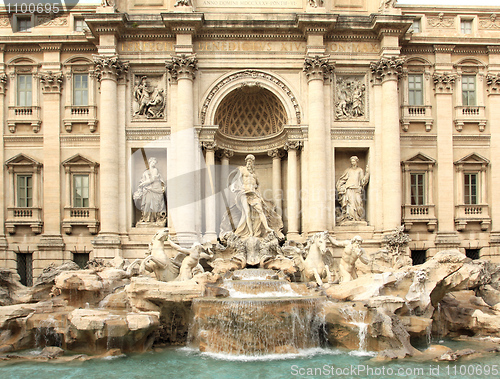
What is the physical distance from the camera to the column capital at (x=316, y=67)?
21219mm

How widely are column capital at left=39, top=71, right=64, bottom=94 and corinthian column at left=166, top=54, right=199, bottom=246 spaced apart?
17.5ft

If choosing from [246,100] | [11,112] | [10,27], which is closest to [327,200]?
[246,100]

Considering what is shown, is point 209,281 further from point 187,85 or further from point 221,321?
point 187,85

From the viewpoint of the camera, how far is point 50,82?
882 inches

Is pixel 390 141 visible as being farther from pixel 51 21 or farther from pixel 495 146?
pixel 51 21

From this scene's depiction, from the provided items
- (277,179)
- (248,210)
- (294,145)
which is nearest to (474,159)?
(294,145)

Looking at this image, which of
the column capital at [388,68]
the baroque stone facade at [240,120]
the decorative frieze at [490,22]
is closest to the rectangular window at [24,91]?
the baroque stone facade at [240,120]

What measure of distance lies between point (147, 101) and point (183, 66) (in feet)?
7.54

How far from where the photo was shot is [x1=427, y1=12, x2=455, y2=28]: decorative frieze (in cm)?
2322

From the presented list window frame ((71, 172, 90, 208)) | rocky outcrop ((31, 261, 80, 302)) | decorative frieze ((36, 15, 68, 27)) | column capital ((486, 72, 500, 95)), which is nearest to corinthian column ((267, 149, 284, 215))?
window frame ((71, 172, 90, 208))

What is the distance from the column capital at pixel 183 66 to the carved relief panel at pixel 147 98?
0.89 m

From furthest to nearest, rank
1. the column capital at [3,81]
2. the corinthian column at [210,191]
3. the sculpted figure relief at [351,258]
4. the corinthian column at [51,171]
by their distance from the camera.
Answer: the column capital at [3,81] → the corinthian column at [51,171] → the corinthian column at [210,191] → the sculpted figure relief at [351,258]

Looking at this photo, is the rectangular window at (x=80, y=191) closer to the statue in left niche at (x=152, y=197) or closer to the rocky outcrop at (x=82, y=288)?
the statue in left niche at (x=152, y=197)

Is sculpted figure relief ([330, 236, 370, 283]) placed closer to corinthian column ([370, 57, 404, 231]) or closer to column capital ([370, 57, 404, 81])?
corinthian column ([370, 57, 404, 231])
